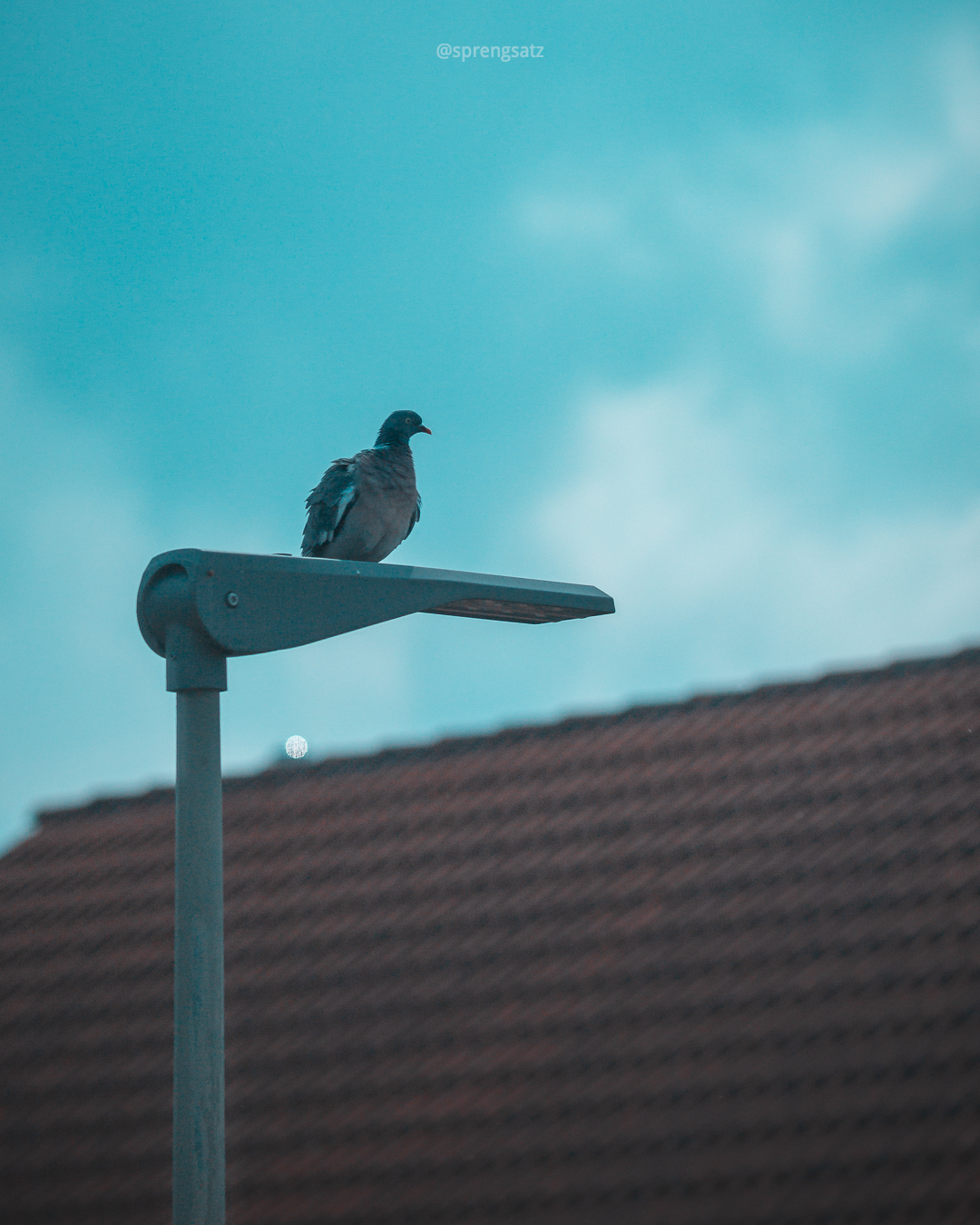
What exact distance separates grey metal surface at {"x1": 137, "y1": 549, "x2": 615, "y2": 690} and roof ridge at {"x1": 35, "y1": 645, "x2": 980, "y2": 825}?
4126mm

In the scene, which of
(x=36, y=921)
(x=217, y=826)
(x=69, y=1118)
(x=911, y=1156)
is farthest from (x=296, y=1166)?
(x=217, y=826)

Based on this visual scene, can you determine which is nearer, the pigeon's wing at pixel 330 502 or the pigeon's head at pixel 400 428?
the pigeon's wing at pixel 330 502

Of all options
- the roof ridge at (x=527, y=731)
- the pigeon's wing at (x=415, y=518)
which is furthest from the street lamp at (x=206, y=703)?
the roof ridge at (x=527, y=731)

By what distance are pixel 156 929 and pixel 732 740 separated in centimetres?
322

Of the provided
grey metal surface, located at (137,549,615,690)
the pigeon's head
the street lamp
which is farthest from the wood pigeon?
the street lamp

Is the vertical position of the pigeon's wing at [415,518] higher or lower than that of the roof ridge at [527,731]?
higher

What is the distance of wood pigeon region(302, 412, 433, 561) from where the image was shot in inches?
129

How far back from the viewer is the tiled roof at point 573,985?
182 inches

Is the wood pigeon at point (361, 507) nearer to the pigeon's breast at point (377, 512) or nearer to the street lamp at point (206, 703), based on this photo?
the pigeon's breast at point (377, 512)

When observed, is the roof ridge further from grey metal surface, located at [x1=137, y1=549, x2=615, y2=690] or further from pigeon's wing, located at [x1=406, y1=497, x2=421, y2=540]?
grey metal surface, located at [x1=137, y1=549, x2=615, y2=690]

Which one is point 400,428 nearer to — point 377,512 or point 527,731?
point 377,512

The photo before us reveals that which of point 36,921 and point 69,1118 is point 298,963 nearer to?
point 69,1118

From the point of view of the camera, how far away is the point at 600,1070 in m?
4.87

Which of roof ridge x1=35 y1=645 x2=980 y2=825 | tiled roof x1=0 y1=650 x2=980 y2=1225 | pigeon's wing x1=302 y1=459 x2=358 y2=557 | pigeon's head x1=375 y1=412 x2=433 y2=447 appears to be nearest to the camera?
pigeon's wing x1=302 y1=459 x2=358 y2=557
